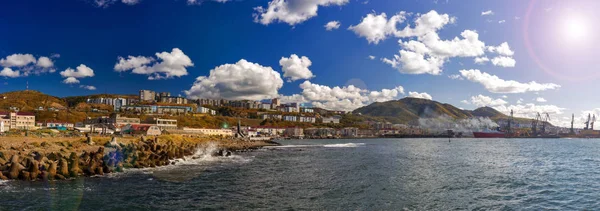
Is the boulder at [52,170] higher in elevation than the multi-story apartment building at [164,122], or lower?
lower

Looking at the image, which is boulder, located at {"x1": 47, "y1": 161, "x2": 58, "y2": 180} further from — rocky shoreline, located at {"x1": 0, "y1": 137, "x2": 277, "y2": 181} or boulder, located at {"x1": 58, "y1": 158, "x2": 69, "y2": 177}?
boulder, located at {"x1": 58, "y1": 158, "x2": 69, "y2": 177}

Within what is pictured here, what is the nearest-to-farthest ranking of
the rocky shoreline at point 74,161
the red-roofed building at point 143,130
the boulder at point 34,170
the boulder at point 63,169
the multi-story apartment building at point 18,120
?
the boulder at point 34,170
the rocky shoreline at point 74,161
the boulder at point 63,169
the red-roofed building at point 143,130
the multi-story apartment building at point 18,120

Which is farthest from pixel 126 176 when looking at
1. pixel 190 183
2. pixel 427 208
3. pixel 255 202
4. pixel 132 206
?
pixel 427 208

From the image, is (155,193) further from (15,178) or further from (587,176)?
(587,176)

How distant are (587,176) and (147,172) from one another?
147ft

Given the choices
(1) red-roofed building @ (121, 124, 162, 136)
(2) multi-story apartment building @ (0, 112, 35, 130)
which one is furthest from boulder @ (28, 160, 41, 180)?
(2) multi-story apartment building @ (0, 112, 35, 130)

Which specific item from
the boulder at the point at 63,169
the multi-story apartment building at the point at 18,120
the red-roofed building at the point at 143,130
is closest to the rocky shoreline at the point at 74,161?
the boulder at the point at 63,169

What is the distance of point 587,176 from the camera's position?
38938 millimetres

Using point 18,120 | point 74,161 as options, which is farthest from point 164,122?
point 74,161

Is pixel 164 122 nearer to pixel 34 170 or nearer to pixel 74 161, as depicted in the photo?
pixel 74 161

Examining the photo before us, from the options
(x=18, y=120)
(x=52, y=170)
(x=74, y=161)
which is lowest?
(x=52, y=170)

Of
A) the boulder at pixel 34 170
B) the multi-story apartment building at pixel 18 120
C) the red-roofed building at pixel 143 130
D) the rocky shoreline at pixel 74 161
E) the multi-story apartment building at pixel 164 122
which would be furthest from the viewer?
the multi-story apartment building at pixel 164 122

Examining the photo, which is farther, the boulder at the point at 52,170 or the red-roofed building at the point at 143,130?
the red-roofed building at the point at 143,130

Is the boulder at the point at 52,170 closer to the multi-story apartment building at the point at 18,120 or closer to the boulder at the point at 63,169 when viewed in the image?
the boulder at the point at 63,169
